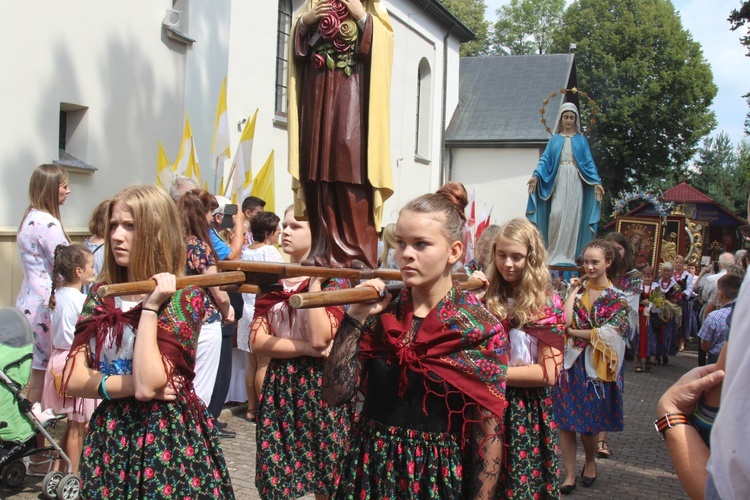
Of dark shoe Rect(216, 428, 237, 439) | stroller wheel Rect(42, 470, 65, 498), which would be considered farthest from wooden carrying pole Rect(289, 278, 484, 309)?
dark shoe Rect(216, 428, 237, 439)

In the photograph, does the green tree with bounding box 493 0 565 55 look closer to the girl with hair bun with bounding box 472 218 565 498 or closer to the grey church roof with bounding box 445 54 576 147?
the grey church roof with bounding box 445 54 576 147

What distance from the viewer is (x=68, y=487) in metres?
5.02

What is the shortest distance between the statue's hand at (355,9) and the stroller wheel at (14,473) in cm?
389

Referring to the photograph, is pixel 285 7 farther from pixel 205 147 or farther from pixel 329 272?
pixel 329 272

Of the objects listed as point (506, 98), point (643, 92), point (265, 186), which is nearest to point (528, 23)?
point (643, 92)

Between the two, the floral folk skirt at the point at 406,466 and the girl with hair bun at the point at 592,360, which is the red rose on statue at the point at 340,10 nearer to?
the floral folk skirt at the point at 406,466

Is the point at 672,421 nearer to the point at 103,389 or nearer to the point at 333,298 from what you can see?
the point at 333,298

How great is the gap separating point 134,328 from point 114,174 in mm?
8466

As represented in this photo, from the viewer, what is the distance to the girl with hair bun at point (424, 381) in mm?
2627

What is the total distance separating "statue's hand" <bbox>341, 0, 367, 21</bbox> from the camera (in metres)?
3.83

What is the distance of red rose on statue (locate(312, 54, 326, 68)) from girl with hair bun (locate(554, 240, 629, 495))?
10.5 feet

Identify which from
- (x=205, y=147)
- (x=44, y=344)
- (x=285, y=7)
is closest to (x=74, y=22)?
(x=205, y=147)

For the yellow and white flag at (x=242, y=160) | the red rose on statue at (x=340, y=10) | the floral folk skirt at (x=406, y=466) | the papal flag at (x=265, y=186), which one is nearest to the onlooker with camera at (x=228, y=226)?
the red rose on statue at (x=340, y=10)

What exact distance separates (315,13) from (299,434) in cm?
219
